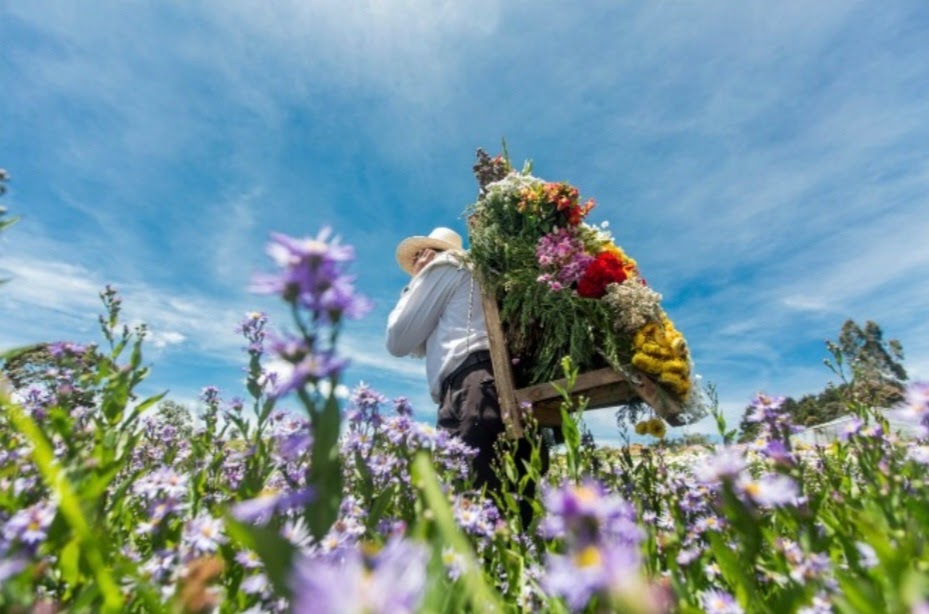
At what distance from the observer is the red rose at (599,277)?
4.36m

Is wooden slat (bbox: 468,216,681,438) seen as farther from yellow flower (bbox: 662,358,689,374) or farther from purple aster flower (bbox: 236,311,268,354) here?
purple aster flower (bbox: 236,311,268,354)

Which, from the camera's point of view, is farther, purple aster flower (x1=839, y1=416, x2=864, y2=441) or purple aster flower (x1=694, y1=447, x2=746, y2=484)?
purple aster flower (x1=839, y1=416, x2=864, y2=441)

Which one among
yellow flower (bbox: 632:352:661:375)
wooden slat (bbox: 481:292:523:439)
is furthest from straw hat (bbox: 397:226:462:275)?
yellow flower (bbox: 632:352:661:375)

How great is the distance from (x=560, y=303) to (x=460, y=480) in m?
1.74

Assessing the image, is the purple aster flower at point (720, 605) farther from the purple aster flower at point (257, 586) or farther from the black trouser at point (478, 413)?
the black trouser at point (478, 413)

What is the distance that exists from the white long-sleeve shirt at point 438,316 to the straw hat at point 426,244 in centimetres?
59

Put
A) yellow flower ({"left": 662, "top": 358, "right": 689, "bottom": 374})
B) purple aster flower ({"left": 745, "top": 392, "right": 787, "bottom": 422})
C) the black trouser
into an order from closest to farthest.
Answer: purple aster flower ({"left": 745, "top": 392, "right": 787, "bottom": 422}), yellow flower ({"left": 662, "top": 358, "right": 689, "bottom": 374}), the black trouser

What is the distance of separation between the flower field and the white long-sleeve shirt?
1713 millimetres

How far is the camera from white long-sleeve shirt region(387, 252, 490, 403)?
4660 millimetres

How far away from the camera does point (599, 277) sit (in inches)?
173

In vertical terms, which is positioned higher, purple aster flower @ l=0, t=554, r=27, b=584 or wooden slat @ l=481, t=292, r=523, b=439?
wooden slat @ l=481, t=292, r=523, b=439

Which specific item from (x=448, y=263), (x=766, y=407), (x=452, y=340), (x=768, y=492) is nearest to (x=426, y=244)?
(x=448, y=263)

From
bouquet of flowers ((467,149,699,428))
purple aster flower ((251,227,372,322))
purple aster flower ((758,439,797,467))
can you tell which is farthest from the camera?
bouquet of flowers ((467,149,699,428))

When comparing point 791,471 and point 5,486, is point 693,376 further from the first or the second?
point 5,486
